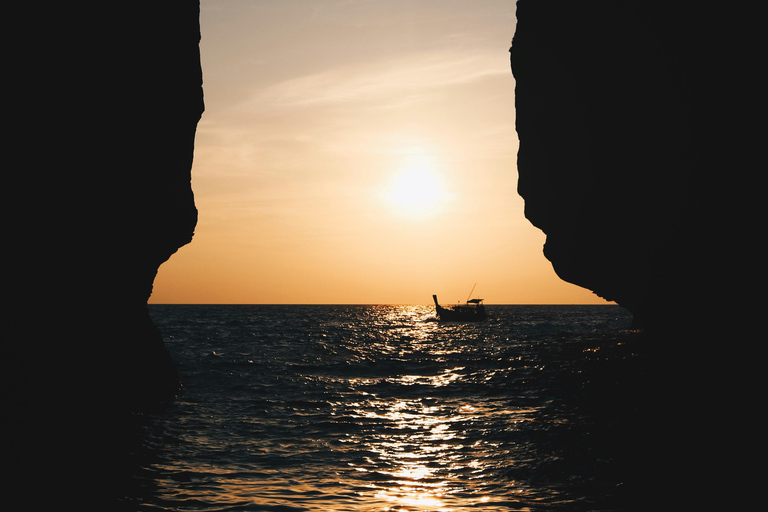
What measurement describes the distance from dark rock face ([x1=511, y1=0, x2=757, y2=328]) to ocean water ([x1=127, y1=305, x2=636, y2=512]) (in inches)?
185

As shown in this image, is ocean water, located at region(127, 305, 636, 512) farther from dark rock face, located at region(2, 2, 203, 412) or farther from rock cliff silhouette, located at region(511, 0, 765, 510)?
dark rock face, located at region(2, 2, 203, 412)

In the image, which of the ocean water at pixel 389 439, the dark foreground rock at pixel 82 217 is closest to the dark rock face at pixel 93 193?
the dark foreground rock at pixel 82 217

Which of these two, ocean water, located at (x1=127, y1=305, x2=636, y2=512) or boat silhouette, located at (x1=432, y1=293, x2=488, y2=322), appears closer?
ocean water, located at (x1=127, y1=305, x2=636, y2=512)

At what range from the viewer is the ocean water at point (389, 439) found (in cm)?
1026

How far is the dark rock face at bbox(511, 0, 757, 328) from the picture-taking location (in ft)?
64.6

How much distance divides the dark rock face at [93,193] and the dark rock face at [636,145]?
55.4ft

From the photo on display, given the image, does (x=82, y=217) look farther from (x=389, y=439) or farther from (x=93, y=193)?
(x=389, y=439)

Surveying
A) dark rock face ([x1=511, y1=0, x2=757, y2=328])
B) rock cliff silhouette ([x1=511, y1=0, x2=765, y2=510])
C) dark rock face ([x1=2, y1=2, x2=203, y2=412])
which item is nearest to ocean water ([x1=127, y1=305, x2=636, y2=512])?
rock cliff silhouette ([x1=511, y1=0, x2=765, y2=510])

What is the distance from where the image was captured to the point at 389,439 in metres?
14.9

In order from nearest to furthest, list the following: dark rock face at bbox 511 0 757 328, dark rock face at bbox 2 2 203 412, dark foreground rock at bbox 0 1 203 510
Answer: dark foreground rock at bbox 0 1 203 510 → dark rock face at bbox 2 2 203 412 → dark rock face at bbox 511 0 757 328

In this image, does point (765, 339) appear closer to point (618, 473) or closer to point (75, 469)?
point (618, 473)

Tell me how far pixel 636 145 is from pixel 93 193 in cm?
2050

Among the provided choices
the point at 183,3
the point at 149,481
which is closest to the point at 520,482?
the point at 149,481

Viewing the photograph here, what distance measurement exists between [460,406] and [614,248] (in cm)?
1489
